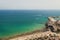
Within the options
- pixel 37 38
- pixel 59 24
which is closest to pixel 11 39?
pixel 37 38

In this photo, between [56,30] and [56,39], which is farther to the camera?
[56,30]

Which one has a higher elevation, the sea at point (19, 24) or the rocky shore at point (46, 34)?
the sea at point (19, 24)

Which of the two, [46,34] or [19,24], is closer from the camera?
[46,34]

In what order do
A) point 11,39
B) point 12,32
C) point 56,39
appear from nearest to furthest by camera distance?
point 56,39 < point 11,39 < point 12,32

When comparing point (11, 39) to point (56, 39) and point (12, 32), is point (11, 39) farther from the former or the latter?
point (56, 39)

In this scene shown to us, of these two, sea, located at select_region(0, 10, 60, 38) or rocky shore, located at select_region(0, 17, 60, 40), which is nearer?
rocky shore, located at select_region(0, 17, 60, 40)

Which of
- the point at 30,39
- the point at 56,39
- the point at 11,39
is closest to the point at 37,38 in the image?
the point at 30,39

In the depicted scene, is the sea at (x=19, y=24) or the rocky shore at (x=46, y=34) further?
the sea at (x=19, y=24)

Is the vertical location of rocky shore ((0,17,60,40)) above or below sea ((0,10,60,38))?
below

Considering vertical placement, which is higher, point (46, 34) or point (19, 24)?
point (19, 24)

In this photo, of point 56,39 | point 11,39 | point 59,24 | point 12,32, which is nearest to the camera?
point 56,39
